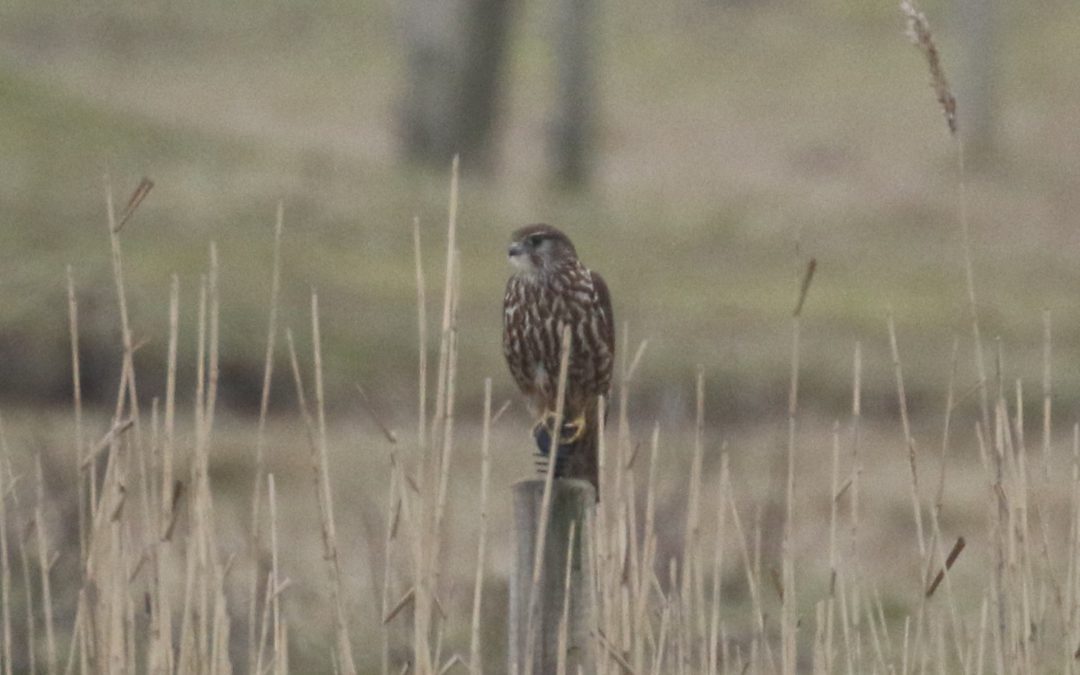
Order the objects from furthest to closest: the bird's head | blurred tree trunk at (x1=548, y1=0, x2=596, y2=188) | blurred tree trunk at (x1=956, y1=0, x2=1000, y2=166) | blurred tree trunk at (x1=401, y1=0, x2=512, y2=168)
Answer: blurred tree trunk at (x1=956, y1=0, x2=1000, y2=166)
blurred tree trunk at (x1=548, y1=0, x2=596, y2=188)
blurred tree trunk at (x1=401, y1=0, x2=512, y2=168)
the bird's head

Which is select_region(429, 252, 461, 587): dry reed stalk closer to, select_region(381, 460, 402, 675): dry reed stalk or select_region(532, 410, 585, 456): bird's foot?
select_region(381, 460, 402, 675): dry reed stalk

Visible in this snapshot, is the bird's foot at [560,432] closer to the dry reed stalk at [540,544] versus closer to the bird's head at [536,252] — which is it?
the bird's head at [536,252]

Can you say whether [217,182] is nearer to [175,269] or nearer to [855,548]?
[175,269]

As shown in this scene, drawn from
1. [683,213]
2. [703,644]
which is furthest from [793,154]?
[703,644]

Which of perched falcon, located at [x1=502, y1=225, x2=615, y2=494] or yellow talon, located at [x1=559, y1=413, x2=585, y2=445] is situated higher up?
perched falcon, located at [x1=502, y1=225, x2=615, y2=494]

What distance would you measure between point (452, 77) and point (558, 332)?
1605cm

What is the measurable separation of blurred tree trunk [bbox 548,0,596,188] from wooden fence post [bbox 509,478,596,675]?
19045 mm

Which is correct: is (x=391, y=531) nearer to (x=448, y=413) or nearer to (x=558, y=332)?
(x=448, y=413)

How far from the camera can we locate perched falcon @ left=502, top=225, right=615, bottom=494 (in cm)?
484

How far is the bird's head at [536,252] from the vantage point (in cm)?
495

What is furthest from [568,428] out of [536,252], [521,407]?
[521,407]

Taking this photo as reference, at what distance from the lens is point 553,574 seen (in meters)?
4.11

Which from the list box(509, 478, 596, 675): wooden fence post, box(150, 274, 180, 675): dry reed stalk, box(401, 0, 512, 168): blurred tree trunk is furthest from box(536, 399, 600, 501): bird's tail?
box(401, 0, 512, 168): blurred tree trunk

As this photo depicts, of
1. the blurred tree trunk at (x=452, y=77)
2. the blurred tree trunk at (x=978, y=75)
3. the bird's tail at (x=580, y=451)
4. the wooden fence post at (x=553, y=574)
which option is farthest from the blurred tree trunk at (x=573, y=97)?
the wooden fence post at (x=553, y=574)
